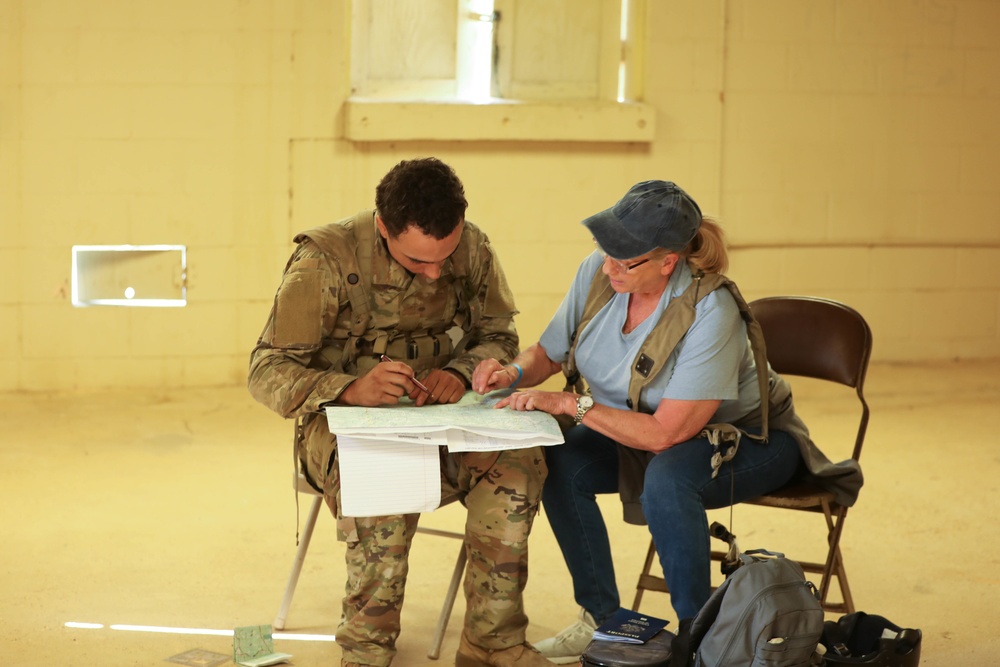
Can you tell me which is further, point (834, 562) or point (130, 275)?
point (130, 275)

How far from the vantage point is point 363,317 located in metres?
2.84

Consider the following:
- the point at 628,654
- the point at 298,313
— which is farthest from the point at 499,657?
the point at 298,313

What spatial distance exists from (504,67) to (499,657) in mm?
4072

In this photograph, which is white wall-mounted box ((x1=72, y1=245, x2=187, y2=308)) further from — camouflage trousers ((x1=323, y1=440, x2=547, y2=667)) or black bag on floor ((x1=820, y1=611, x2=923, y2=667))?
black bag on floor ((x1=820, y1=611, x2=923, y2=667))

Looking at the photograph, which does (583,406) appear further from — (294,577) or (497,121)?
(497,121)

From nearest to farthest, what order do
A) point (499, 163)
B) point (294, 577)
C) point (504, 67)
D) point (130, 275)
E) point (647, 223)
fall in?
point (647, 223) → point (294, 577) → point (130, 275) → point (499, 163) → point (504, 67)

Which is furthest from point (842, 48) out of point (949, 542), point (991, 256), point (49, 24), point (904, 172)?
point (49, 24)

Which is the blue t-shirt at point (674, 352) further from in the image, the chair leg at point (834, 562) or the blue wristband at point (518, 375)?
the chair leg at point (834, 562)

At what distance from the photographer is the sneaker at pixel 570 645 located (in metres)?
2.83

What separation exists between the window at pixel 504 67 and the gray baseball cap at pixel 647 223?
3.37 meters

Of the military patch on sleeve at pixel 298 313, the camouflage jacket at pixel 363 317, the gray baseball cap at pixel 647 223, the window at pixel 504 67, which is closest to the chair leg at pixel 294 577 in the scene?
the camouflage jacket at pixel 363 317

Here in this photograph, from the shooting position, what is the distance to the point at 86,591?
325 centimetres

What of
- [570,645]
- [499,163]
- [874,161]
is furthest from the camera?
[874,161]

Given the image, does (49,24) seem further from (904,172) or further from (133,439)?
(904,172)
